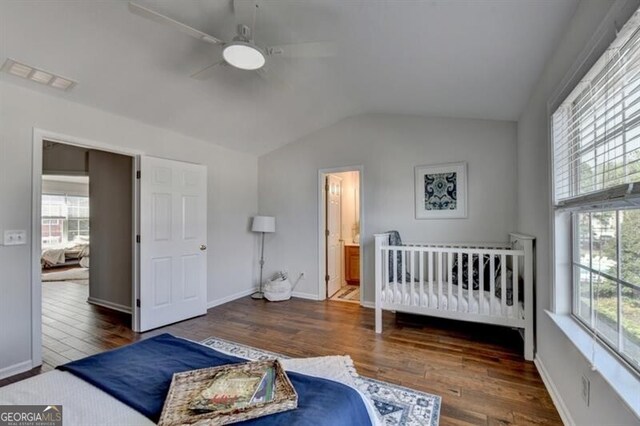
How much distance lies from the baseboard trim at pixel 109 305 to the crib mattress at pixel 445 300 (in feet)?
11.5

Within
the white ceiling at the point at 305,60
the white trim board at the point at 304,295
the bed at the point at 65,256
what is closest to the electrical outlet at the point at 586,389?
the white ceiling at the point at 305,60

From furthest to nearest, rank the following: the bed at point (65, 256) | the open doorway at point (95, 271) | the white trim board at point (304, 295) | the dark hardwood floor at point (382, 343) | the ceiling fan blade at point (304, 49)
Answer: the bed at point (65, 256) → the white trim board at point (304, 295) → the open doorway at point (95, 271) → the ceiling fan blade at point (304, 49) → the dark hardwood floor at point (382, 343)

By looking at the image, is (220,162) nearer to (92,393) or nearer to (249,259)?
(249,259)

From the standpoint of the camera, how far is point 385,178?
4.19 meters

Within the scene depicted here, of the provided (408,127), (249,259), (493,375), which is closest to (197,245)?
(249,259)

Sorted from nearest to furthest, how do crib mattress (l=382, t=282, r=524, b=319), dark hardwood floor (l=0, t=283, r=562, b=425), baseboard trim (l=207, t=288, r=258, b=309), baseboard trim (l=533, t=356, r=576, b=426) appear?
baseboard trim (l=533, t=356, r=576, b=426), dark hardwood floor (l=0, t=283, r=562, b=425), crib mattress (l=382, t=282, r=524, b=319), baseboard trim (l=207, t=288, r=258, b=309)

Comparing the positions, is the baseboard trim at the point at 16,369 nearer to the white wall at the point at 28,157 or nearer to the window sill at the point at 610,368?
the white wall at the point at 28,157

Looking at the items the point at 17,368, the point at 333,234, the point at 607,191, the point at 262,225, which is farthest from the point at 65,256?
the point at 607,191

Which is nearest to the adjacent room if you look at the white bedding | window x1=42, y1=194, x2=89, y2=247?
the white bedding

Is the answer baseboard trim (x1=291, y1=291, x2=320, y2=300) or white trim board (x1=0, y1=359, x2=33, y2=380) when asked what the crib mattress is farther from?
white trim board (x1=0, y1=359, x2=33, y2=380)

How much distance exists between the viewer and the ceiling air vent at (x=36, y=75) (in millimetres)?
2256

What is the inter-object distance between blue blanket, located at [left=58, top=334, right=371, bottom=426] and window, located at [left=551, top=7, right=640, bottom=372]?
49.1 inches

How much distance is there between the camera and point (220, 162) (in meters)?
4.43

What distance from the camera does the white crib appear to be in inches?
105
